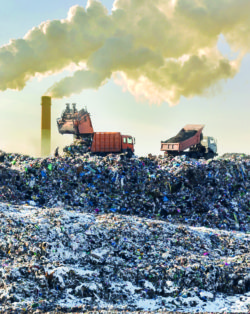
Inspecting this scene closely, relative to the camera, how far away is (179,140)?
2436cm

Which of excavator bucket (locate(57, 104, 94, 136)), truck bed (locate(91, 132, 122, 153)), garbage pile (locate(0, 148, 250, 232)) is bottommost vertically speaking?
garbage pile (locate(0, 148, 250, 232))

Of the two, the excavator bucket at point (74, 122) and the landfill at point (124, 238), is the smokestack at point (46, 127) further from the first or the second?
the landfill at point (124, 238)

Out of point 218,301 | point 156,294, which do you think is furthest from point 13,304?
point 218,301

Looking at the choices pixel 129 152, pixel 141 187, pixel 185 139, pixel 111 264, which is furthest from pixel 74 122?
pixel 111 264

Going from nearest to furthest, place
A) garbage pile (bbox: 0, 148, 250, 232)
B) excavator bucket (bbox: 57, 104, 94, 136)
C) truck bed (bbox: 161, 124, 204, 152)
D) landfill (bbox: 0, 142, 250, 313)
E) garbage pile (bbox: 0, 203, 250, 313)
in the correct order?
garbage pile (bbox: 0, 203, 250, 313)
landfill (bbox: 0, 142, 250, 313)
garbage pile (bbox: 0, 148, 250, 232)
truck bed (bbox: 161, 124, 204, 152)
excavator bucket (bbox: 57, 104, 94, 136)

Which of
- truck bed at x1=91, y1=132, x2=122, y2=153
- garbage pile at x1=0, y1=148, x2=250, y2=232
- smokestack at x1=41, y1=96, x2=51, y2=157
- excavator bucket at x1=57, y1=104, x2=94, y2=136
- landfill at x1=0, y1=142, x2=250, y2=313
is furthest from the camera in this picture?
smokestack at x1=41, y1=96, x2=51, y2=157

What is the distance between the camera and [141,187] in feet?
61.8

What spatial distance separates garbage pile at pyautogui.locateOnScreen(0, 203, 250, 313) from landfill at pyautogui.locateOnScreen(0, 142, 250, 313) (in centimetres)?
3

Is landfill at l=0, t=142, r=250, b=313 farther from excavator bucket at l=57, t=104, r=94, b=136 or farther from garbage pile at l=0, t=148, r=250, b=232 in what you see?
excavator bucket at l=57, t=104, r=94, b=136

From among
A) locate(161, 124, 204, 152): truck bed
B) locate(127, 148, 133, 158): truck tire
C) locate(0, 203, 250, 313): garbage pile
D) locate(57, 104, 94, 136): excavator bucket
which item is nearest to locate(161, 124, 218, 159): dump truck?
locate(161, 124, 204, 152): truck bed

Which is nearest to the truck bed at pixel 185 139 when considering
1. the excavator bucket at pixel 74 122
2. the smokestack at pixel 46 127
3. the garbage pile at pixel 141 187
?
the garbage pile at pixel 141 187

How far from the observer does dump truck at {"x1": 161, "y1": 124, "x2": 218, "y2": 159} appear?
935 inches

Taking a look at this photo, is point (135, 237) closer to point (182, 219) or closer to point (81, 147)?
point (182, 219)

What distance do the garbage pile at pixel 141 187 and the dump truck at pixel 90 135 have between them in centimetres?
330
